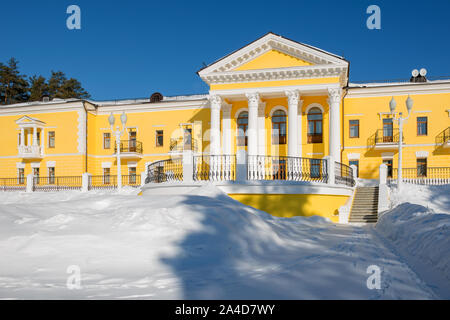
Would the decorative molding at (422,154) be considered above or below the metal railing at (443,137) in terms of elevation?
below

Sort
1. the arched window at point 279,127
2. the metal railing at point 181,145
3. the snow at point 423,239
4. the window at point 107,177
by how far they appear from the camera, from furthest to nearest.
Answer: the window at point 107,177, the metal railing at point 181,145, the arched window at point 279,127, the snow at point 423,239

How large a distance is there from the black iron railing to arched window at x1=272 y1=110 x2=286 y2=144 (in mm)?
6284

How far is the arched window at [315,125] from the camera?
25422mm

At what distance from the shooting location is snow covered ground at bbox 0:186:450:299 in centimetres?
474

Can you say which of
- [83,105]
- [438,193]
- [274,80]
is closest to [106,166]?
[83,105]

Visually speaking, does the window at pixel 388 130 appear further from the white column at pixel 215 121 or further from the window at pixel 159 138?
the window at pixel 159 138

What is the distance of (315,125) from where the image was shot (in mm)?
25516

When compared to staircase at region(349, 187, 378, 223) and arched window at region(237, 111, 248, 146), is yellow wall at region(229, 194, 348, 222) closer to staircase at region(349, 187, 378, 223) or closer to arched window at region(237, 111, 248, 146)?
staircase at region(349, 187, 378, 223)

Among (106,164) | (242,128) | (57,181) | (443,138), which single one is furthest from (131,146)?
(443,138)

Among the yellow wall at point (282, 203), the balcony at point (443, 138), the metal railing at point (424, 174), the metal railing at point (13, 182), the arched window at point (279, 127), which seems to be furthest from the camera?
the metal railing at point (13, 182)

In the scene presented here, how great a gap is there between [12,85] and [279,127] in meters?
43.0

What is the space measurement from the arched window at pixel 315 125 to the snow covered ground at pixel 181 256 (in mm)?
16579

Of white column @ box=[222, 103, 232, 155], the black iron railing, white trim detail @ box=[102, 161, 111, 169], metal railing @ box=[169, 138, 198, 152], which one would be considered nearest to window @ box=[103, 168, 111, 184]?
white trim detail @ box=[102, 161, 111, 169]

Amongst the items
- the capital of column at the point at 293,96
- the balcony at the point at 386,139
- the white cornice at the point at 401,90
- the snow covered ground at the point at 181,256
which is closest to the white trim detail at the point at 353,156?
the balcony at the point at 386,139
